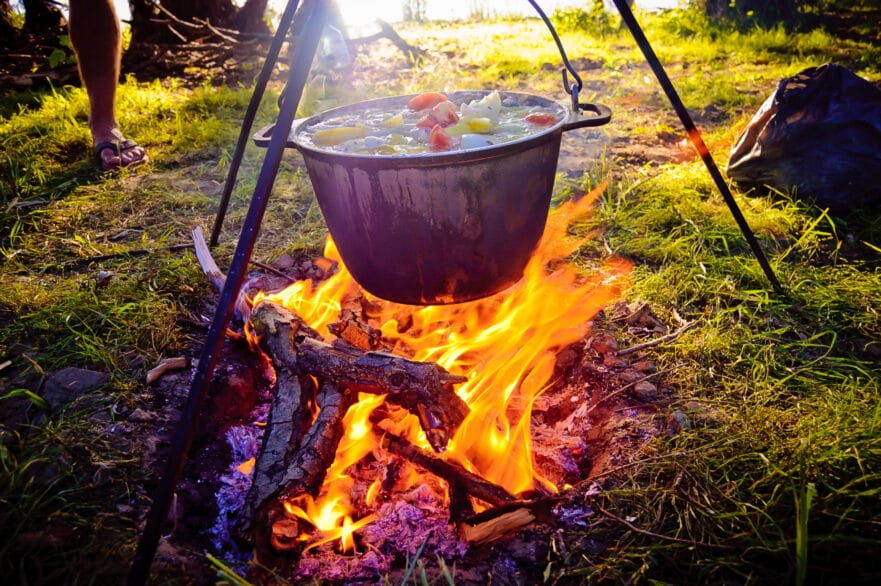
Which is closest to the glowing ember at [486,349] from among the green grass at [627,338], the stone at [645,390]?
the green grass at [627,338]

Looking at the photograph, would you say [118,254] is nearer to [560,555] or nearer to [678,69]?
[560,555]

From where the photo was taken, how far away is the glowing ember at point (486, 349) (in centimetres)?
181

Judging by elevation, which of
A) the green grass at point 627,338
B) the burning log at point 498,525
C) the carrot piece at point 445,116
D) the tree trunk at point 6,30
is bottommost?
the burning log at point 498,525

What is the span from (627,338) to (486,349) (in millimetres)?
655

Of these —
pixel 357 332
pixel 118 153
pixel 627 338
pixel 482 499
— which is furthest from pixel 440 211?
pixel 118 153

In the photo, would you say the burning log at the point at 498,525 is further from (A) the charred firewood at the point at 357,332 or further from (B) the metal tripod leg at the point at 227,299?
(A) the charred firewood at the point at 357,332

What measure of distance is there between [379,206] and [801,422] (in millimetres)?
1672

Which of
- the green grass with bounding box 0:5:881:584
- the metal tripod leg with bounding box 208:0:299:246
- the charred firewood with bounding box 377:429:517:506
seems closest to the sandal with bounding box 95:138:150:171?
the green grass with bounding box 0:5:881:584

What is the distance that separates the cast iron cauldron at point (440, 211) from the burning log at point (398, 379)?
38cm

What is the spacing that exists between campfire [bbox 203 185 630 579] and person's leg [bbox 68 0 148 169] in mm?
2885

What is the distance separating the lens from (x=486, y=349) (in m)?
2.35

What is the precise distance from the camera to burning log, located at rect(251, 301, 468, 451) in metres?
1.84

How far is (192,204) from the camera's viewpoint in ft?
12.9

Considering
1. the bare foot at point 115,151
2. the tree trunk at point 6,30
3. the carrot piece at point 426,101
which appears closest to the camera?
the carrot piece at point 426,101
